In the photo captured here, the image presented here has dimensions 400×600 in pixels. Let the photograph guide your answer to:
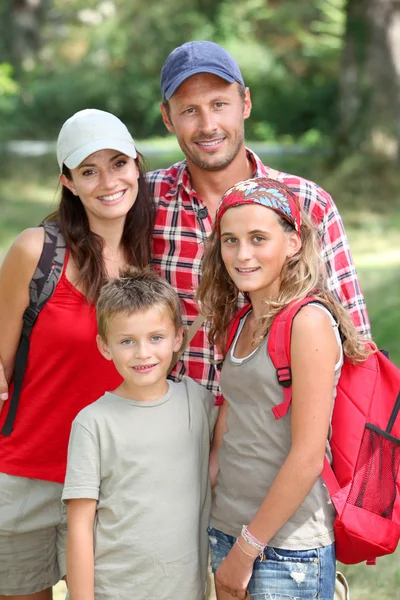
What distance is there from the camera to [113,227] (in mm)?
3184

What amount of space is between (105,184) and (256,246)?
73cm

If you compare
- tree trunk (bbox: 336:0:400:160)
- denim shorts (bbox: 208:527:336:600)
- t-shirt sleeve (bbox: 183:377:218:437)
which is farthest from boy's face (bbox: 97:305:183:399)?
tree trunk (bbox: 336:0:400:160)

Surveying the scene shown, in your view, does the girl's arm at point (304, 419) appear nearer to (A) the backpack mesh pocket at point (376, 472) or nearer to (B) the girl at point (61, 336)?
(A) the backpack mesh pocket at point (376, 472)

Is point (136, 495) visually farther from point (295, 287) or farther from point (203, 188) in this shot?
point (203, 188)

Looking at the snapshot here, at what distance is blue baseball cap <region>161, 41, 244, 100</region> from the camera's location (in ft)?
10.9

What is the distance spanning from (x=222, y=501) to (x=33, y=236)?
1.12 meters

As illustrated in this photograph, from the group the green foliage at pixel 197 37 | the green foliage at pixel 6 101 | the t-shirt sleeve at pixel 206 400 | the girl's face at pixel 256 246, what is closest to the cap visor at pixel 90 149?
the girl's face at pixel 256 246

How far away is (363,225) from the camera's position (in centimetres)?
1261

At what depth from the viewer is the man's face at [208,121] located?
3357 mm

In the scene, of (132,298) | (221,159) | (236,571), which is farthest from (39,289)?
(236,571)

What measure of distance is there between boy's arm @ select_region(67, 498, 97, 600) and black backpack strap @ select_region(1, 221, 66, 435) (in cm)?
60

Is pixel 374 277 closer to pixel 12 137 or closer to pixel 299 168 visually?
pixel 299 168

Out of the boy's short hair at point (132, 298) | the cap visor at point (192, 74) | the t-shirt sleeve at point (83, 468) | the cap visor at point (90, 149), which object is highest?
the cap visor at point (192, 74)

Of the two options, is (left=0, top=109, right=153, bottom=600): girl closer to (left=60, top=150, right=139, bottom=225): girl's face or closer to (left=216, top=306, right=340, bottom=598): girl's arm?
(left=60, top=150, right=139, bottom=225): girl's face
